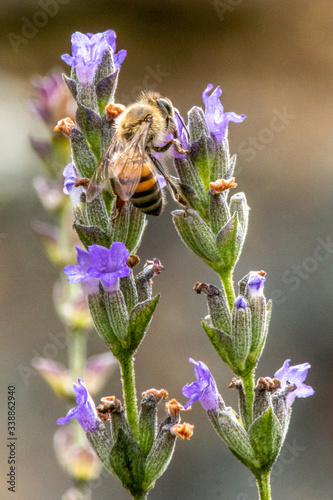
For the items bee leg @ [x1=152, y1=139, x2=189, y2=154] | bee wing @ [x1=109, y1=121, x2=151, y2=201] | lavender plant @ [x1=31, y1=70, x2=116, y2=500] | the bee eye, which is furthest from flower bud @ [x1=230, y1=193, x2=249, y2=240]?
lavender plant @ [x1=31, y1=70, x2=116, y2=500]

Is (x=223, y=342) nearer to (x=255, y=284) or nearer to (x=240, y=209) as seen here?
(x=255, y=284)

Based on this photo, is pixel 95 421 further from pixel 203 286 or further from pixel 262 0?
pixel 262 0

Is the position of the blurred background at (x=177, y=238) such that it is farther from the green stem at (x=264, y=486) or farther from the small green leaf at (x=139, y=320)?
the green stem at (x=264, y=486)

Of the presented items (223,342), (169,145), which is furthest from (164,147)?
(223,342)

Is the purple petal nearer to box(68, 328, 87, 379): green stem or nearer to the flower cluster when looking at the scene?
the flower cluster

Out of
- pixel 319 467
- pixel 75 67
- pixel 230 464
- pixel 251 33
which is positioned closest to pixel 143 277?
pixel 75 67
